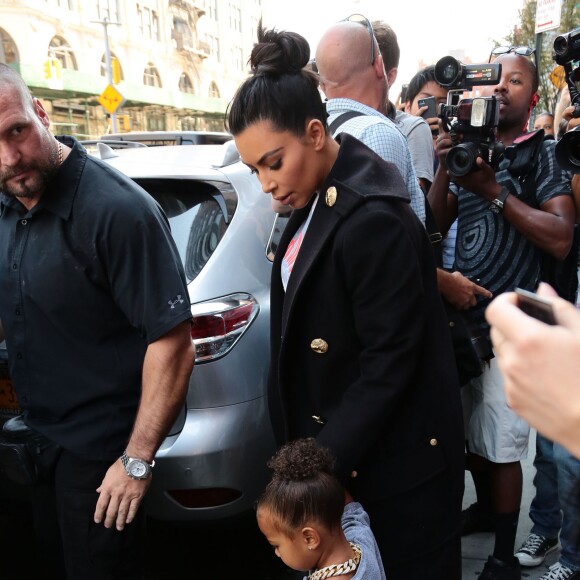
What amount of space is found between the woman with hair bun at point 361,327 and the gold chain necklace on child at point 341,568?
0.35 feet

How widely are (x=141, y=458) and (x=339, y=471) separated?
59cm

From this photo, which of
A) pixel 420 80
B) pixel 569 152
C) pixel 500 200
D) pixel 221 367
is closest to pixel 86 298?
pixel 221 367

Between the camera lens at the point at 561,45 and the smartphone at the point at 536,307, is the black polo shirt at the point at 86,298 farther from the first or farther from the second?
the camera lens at the point at 561,45

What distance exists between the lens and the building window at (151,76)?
49.1m

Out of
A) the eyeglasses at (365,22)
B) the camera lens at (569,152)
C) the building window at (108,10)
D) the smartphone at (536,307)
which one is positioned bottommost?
the camera lens at (569,152)

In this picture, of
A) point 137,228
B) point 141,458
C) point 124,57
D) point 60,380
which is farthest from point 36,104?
point 124,57

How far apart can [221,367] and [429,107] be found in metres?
2.29

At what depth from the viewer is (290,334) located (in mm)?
1644

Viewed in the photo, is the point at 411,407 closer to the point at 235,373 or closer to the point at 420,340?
the point at 420,340

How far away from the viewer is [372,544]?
5.32ft

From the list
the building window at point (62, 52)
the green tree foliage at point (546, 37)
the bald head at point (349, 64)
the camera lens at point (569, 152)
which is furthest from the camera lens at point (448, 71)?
the building window at point (62, 52)

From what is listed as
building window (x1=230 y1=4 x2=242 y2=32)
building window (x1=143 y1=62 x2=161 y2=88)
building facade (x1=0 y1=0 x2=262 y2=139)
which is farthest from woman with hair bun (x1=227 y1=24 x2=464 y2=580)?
building window (x1=230 y1=4 x2=242 y2=32)

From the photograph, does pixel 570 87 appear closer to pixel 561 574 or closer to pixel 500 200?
pixel 500 200

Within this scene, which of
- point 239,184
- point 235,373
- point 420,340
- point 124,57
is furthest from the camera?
point 124,57
